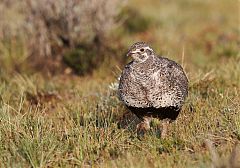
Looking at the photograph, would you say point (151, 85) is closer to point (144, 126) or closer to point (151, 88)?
point (151, 88)

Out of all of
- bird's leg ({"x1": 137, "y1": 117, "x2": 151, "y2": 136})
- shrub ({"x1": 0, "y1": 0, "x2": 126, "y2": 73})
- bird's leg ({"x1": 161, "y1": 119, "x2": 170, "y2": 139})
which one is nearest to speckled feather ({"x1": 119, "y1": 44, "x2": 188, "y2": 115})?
bird's leg ({"x1": 161, "y1": 119, "x2": 170, "y2": 139})

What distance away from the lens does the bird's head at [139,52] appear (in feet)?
18.5

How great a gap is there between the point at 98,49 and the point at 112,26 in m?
0.53

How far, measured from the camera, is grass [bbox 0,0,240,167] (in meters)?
4.79

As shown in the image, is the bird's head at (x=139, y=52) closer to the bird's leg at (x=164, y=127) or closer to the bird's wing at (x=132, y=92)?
the bird's wing at (x=132, y=92)

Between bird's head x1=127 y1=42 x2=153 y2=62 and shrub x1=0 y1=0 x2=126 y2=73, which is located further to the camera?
shrub x1=0 y1=0 x2=126 y2=73

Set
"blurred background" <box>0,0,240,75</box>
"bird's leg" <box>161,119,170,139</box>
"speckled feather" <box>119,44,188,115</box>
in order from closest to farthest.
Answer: "bird's leg" <box>161,119,170,139</box> → "speckled feather" <box>119,44,188,115</box> → "blurred background" <box>0,0,240,75</box>

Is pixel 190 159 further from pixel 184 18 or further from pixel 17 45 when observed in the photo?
pixel 184 18

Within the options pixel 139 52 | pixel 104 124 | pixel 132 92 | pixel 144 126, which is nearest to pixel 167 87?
pixel 132 92

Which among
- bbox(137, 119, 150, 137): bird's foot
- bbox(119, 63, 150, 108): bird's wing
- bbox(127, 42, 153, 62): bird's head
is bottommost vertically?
bbox(137, 119, 150, 137): bird's foot

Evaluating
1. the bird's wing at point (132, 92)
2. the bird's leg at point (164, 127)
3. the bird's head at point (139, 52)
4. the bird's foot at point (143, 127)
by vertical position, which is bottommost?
the bird's foot at point (143, 127)

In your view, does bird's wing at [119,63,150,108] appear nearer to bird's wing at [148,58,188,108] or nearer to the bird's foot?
bird's wing at [148,58,188,108]

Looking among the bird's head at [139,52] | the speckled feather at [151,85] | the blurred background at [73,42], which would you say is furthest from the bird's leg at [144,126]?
the blurred background at [73,42]

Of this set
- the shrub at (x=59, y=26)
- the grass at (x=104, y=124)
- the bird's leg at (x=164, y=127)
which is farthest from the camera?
the shrub at (x=59, y=26)
